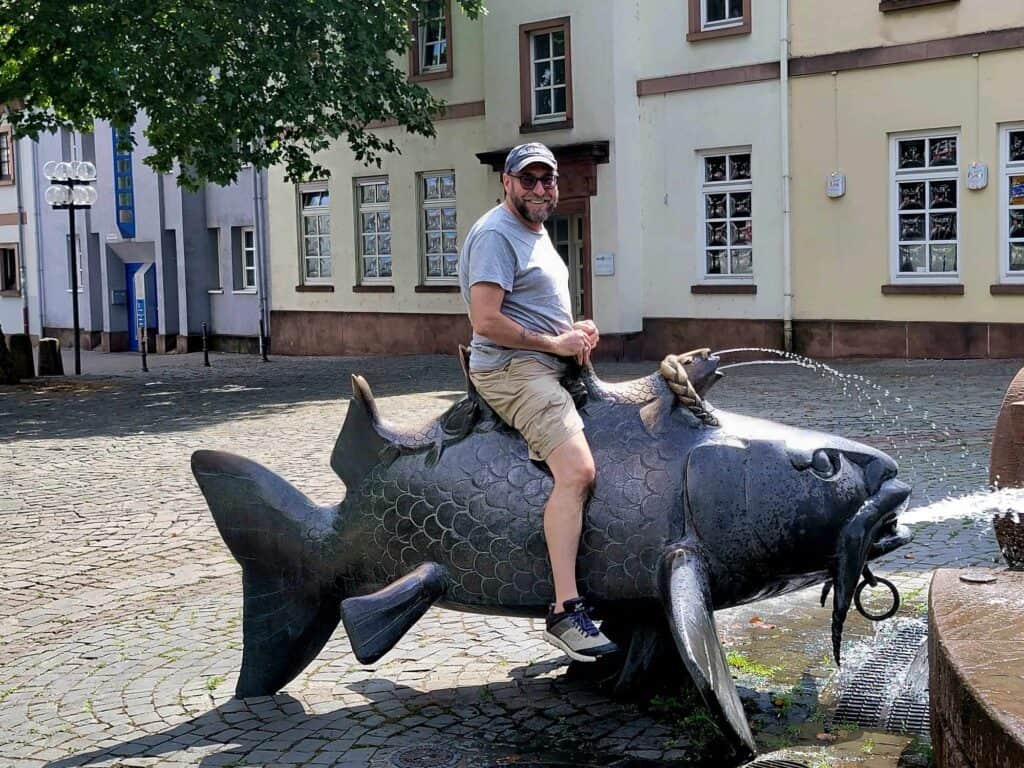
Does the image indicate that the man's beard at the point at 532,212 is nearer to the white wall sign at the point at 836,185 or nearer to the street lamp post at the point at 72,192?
the white wall sign at the point at 836,185

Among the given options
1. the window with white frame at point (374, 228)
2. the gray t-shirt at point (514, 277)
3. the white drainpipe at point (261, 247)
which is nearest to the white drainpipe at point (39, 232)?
the white drainpipe at point (261, 247)

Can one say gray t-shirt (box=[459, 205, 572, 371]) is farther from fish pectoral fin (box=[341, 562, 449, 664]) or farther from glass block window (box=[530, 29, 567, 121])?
glass block window (box=[530, 29, 567, 121])

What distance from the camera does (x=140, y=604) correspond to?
7.40 meters

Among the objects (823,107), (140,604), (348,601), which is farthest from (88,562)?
(823,107)

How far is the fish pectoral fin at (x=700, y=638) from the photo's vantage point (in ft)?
13.8

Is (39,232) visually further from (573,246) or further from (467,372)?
(467,372)

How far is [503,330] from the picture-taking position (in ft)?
16.0

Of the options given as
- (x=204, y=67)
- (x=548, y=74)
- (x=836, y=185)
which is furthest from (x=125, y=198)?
(x=836, y=185)

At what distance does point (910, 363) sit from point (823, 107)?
13.3ft

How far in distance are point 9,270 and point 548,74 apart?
69.3 ft

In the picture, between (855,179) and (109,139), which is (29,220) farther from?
(855,179)

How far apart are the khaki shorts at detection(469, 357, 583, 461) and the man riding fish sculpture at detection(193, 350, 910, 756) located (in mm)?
103

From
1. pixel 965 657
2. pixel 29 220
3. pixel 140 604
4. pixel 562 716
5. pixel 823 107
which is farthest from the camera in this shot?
pixel 29 220

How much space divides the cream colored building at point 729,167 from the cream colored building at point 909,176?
0.03 metres
